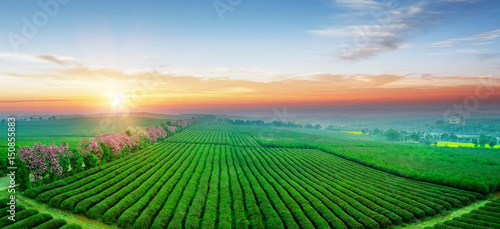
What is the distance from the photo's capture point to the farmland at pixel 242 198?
2603 centimetres

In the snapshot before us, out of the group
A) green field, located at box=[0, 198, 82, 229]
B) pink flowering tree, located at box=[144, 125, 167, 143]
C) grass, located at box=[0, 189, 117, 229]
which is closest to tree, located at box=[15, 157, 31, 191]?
grass, located at box=[0, 189, 117, 229]

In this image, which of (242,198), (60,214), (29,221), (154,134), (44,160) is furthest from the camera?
(154,134)

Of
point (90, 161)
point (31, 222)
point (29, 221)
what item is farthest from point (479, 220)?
point (90, 161)

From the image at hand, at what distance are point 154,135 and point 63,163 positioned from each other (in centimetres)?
5046

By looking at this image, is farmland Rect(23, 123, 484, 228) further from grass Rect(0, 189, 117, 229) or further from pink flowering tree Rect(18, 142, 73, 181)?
pink flowering tree Rect(18, 142, 73, 181)

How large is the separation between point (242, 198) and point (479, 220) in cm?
2552

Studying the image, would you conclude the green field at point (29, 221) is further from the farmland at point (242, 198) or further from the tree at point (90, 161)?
the tree at point (90, 161)

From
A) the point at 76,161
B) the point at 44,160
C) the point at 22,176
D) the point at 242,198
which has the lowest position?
the point at 242,198

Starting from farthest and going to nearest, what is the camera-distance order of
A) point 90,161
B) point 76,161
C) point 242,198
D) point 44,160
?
1. point 90,161
2. point 76,161
3. point 44,160
4. point 242,198

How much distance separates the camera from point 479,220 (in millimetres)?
27672

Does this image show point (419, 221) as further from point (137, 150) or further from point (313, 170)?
point (137, 150)

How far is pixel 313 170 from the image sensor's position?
54156mm

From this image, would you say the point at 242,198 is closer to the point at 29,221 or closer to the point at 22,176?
the point at 29,221

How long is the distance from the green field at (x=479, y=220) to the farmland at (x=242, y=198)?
10.1 ft
